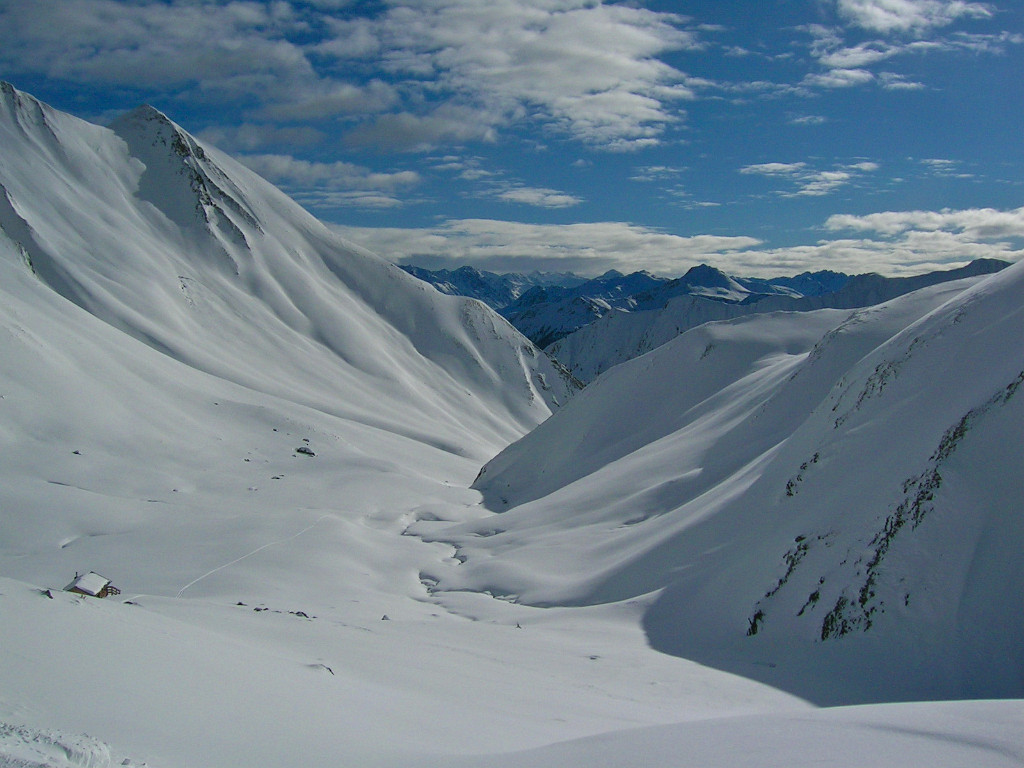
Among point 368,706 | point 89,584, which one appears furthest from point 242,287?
point 368,706

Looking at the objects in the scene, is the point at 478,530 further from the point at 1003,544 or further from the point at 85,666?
the point at 85,666

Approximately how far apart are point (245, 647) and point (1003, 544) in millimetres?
15186

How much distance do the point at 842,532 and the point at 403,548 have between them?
19924mm

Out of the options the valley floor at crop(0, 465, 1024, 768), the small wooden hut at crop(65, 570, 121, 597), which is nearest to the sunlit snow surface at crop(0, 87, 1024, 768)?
the valley floor at crop(0, 465, 1024, 768)

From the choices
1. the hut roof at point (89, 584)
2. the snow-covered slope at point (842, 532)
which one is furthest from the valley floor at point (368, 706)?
the snow-covered slope at point (842, 532)

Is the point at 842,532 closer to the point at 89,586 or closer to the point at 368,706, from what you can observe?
the point at 368,706

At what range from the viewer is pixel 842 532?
1761cm

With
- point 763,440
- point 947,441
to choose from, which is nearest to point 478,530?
point 763,440

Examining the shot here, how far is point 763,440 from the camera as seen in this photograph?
3038 centimetres

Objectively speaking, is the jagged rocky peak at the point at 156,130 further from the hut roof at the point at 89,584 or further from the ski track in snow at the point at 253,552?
the hut roof at the point at 89,584

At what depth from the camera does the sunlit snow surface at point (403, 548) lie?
652cm

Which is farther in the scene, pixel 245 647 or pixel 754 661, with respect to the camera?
pixel 754 661

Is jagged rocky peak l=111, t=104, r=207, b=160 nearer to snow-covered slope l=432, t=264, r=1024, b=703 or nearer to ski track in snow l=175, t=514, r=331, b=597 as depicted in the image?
ski track in snow l=175, t=514, r=331, b=597

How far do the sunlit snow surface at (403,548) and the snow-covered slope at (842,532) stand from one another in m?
0.14
